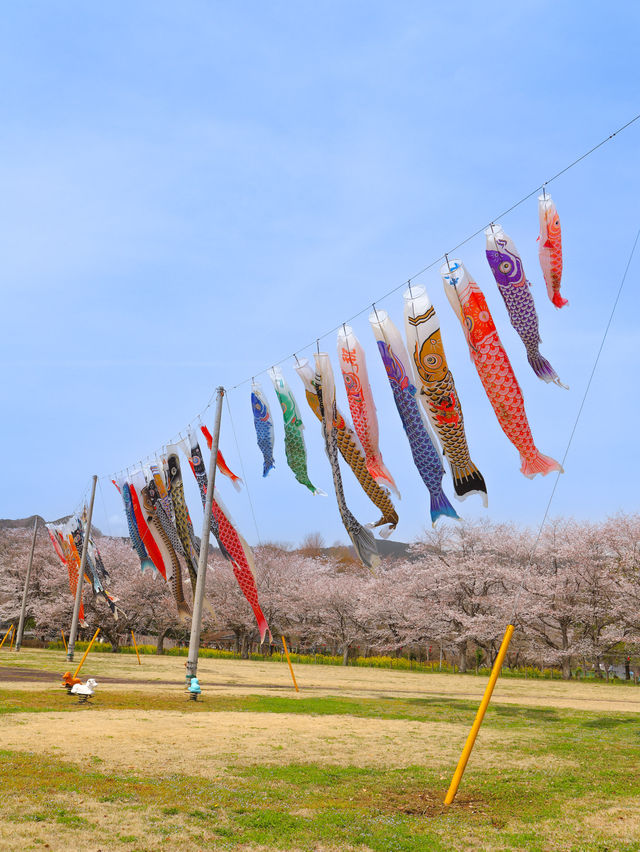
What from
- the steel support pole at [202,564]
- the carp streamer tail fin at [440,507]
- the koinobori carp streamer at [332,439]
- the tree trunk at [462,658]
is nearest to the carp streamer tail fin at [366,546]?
the koinobori carp streamer at [332,439]

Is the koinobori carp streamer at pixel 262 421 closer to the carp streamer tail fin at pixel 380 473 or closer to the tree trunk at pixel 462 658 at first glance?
the carp streamer tail fin at pixel 380 473

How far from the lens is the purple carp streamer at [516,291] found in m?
10.9

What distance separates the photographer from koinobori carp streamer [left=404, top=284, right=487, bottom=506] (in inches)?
444

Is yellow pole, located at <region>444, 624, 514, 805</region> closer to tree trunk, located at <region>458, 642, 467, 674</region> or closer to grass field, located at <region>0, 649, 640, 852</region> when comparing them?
grass field, located at <region>0, 649, 640, 852</region>

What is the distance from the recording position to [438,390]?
11383 mm

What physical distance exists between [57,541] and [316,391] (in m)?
23.1

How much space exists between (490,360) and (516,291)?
1225 mm

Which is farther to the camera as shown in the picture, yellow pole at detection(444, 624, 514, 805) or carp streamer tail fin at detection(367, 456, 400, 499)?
carp streamer tail fin at detection(367, 456, 400, 499)

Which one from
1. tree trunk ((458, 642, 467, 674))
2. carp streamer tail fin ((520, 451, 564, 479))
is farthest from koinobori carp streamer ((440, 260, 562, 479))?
tree trunk ((458, 642, 467, 674))

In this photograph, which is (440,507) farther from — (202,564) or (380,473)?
(202,564)

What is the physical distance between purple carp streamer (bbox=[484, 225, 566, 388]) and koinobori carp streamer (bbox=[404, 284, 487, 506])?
→ 4.05 feet

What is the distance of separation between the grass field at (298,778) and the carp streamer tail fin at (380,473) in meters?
4.44

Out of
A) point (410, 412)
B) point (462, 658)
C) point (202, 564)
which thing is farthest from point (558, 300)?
point (462, 658)

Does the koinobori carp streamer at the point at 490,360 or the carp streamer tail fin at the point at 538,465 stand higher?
the koinobori carp streamer at the point at 490,360
